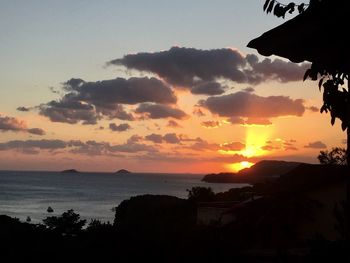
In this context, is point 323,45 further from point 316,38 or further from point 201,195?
point 201,195

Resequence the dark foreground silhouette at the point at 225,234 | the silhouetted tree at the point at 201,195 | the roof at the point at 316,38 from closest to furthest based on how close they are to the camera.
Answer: the roof at the point at 316,38
the dark foreground silhouette at the point at 225,234
the silhouetted tree at the point at 201,195

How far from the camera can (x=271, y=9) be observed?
16.4ft

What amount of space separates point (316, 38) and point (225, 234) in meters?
10.4

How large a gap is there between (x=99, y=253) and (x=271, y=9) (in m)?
5.62

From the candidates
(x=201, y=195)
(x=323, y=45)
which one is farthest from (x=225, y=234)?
(x=201, y=195)

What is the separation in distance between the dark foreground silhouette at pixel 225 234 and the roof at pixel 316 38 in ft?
6.19

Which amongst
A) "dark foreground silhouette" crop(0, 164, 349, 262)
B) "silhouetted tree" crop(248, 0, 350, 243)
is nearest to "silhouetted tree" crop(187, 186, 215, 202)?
"dark foreground silhouette" crop(0, 164, 349, 262)

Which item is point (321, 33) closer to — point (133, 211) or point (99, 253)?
point (99, 253)

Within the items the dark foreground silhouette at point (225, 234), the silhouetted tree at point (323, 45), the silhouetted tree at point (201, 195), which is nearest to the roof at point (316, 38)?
the silhouetted tree at point (323, 45)

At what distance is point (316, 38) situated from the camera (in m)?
4.37

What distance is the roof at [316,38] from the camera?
4.04 metres

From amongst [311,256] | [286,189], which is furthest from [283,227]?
[311,256]

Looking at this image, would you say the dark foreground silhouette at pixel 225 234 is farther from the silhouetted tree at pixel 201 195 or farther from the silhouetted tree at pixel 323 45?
the silhouetted tree at pixel 201 195

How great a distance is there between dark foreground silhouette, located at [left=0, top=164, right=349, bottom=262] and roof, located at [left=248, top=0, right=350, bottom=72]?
1886mm
